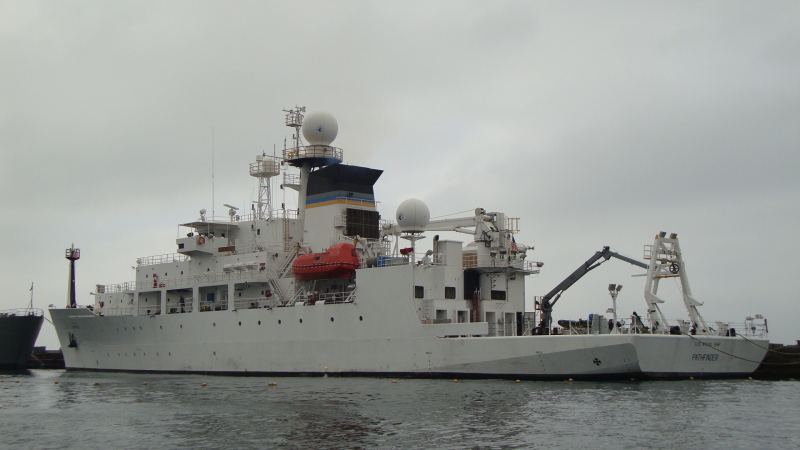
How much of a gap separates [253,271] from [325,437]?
1754 centimetres

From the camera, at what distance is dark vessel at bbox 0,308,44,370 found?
42.9 m

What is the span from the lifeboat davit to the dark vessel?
64.0 feet

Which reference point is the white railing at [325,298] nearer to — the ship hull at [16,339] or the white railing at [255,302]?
the white railing at [255,302]

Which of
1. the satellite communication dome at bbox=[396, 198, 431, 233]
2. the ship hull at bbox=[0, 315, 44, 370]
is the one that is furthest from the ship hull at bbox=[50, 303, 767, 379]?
the ship hull at bbox=[0, 315, 44, 370]

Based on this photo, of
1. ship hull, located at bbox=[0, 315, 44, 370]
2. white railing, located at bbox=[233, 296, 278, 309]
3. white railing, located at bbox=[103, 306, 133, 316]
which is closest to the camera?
white railing, located at bbox=[233, 296, 278, 309]

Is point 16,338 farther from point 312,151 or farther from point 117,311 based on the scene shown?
point 312,151

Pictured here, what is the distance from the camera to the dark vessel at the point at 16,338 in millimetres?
42875

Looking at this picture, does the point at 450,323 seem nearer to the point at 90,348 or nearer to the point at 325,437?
the point at 325,437

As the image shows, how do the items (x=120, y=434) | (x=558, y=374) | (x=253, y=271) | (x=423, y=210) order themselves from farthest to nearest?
(x=253, y=271), (x=423, y=210), (x=558, y=374), (x=120, y=434)

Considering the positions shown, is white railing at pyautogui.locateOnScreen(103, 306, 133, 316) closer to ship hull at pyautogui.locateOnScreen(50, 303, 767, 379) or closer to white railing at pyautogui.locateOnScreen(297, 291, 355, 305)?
ship hull at pyautogui.locateOnScreen(50, 303, 767, 379)

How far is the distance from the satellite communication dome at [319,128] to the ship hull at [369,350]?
799cm

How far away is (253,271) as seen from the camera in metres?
33.8

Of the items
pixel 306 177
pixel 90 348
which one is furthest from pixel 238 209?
pixel 90 348

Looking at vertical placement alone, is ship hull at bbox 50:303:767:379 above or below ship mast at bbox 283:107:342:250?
below
